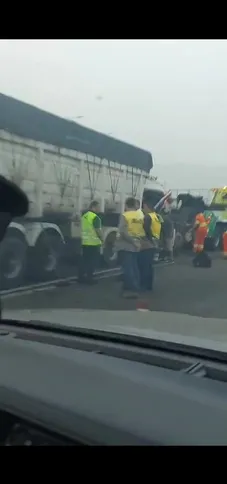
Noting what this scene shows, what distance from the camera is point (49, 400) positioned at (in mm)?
2371

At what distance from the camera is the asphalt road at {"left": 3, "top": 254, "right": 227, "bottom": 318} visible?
4.82m

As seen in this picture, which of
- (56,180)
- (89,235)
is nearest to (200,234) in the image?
(89,235)

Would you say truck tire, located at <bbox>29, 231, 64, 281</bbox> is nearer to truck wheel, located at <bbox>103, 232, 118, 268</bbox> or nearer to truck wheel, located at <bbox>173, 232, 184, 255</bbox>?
truck wheel, located at <bbox>103, 232, 118, 268</bbox>

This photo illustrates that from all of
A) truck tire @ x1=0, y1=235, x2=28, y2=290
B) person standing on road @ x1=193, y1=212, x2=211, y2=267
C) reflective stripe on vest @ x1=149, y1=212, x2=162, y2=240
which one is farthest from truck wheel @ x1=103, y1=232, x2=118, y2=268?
truck tire @ x1=0, y1=235, x2=28, y2=290

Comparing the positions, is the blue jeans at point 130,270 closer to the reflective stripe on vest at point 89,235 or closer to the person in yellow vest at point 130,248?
the person in yellow vest at point 130,248

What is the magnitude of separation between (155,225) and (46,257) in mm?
2157

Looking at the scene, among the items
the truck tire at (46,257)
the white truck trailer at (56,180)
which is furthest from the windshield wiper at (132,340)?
the truck tire at (46,257)

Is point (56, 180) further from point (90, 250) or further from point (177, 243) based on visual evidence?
point (177, 243)

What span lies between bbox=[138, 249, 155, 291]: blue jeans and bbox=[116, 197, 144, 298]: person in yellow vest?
Answer: 36 millimetres

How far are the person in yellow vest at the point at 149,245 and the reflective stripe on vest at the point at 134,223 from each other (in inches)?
1.3

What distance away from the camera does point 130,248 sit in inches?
209

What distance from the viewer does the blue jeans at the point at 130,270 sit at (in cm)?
530
